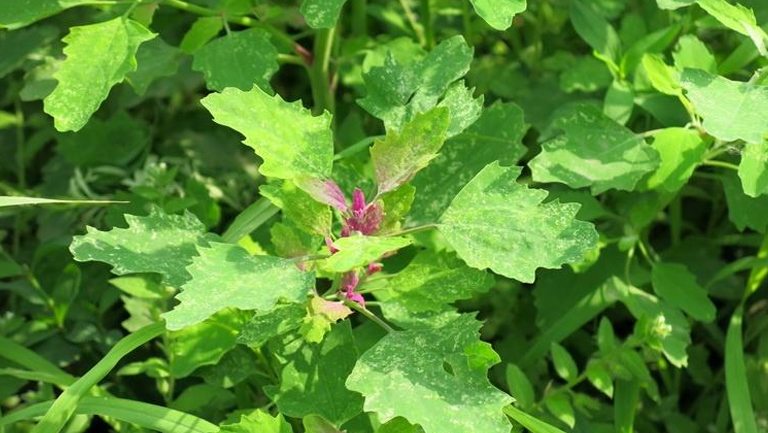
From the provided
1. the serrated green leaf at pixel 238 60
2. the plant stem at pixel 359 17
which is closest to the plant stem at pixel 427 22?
the plant stem at pixel 359 17

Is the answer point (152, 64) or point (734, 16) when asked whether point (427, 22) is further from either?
point (734, 16)

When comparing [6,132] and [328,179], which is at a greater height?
[328,179]

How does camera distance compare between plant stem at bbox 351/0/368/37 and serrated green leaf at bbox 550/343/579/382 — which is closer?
serrated green leaf at bbox 550/343/579/382

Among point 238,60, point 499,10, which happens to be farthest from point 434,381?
point 238,60

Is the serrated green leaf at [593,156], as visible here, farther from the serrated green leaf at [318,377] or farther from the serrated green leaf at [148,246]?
the serrated green leaf at [148,246]

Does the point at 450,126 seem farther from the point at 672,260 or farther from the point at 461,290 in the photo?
the point at 672,260

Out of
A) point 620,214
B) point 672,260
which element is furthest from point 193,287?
point 672,260

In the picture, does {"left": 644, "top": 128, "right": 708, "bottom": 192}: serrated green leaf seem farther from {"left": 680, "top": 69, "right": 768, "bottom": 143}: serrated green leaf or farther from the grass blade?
the grass blade

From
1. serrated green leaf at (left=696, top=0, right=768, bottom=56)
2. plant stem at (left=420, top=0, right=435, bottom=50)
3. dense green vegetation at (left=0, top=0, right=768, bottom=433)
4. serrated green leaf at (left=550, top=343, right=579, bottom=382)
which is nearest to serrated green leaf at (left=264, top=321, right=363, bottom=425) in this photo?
dense green vegetation at (left=0, top=0, right=768, bottom=433)
